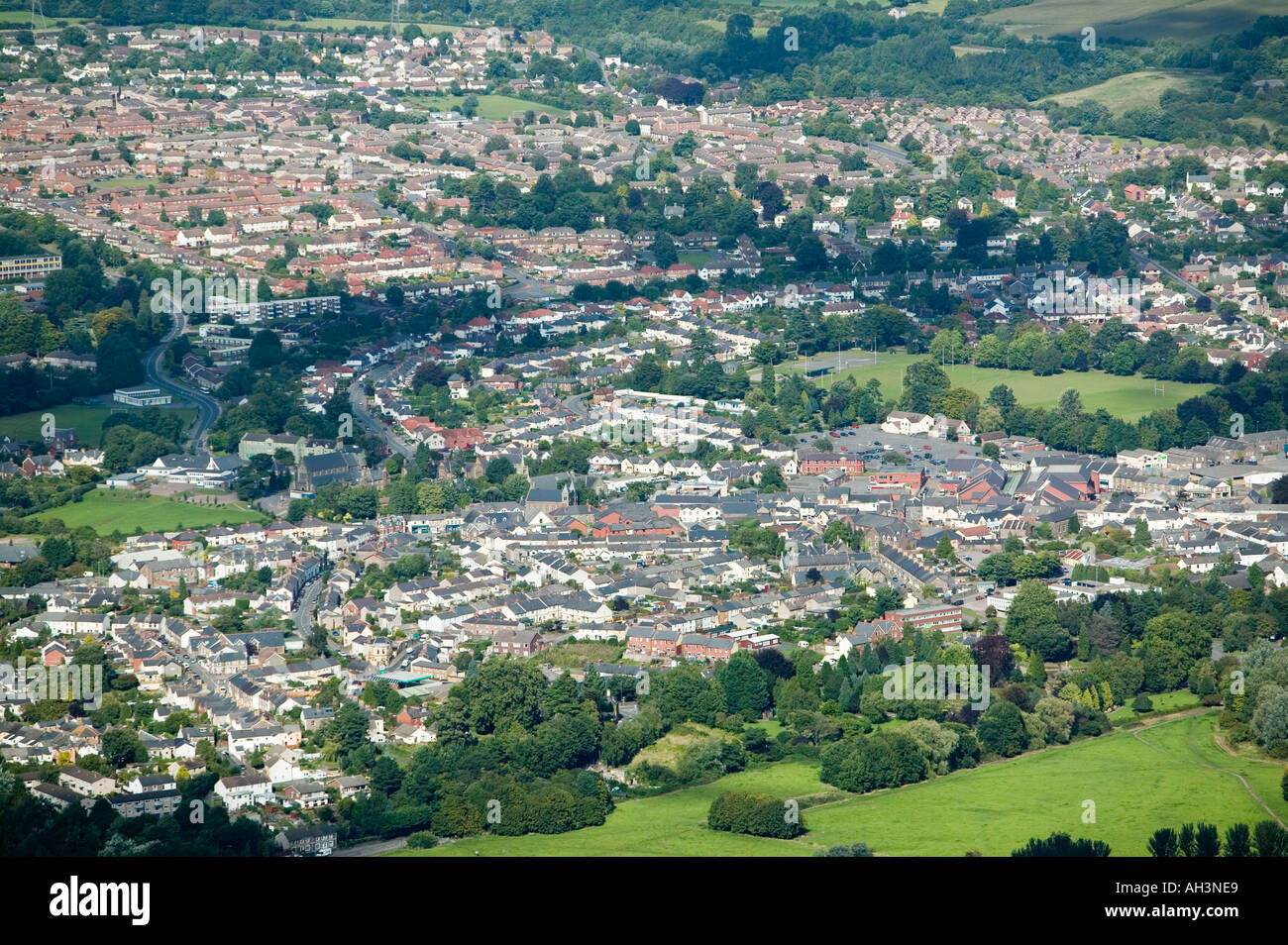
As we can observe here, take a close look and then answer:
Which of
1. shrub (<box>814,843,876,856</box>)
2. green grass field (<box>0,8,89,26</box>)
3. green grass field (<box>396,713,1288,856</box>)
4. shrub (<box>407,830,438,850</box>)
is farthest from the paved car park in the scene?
green grass field (<box>0,8,89,26</box>)

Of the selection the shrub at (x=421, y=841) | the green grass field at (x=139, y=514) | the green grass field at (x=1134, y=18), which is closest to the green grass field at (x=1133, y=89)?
the green grass field at (x=1134, y=18)

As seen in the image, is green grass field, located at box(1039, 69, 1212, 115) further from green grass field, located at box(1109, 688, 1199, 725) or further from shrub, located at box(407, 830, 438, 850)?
shrub, located at box(407, 830, 438, 850)

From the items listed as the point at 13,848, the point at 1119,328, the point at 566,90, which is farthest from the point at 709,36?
the point at 13,848

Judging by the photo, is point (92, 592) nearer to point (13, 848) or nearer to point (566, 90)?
point (13, 848)

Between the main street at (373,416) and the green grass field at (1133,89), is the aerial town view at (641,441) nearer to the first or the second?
the main street at (373,416)

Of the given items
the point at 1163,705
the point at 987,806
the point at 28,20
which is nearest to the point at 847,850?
the point at 987,806

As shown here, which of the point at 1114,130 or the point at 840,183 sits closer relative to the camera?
the point at 840,183
